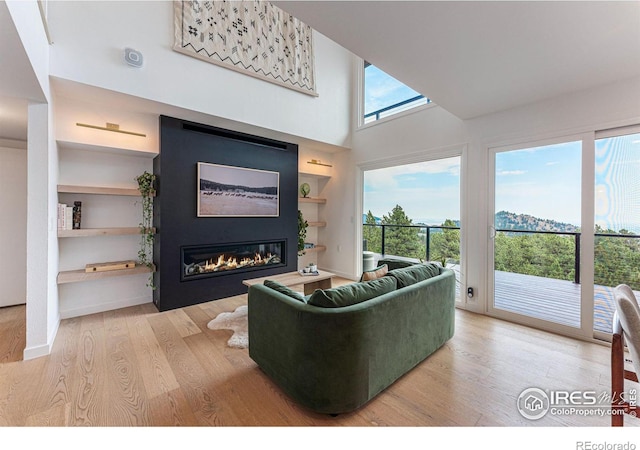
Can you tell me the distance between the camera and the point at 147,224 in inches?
142

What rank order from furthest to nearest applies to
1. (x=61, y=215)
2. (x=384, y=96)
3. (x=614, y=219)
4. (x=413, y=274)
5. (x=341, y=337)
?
1. (x=384, y=96)
2. (x=61, y=215)
3. (x=614, y=219)
4. (x=413, y=274)
5. (x=341, y=337)

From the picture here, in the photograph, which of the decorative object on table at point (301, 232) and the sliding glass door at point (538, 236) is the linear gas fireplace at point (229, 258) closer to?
the decorative object on table at point (301, 232)

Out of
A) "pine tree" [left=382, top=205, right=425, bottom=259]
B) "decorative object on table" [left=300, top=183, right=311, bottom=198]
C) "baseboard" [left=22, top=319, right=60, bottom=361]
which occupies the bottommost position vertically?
"baseboard" [left=22, top=319, right=60, bottom=361]

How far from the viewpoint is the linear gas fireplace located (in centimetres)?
362

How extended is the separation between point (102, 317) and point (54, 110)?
2364 mm

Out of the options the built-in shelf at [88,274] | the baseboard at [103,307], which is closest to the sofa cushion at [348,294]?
the built-in shelf at [88,274]

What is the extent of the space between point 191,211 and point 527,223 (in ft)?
13.6

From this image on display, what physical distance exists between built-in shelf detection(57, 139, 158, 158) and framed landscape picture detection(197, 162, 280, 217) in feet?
2.12

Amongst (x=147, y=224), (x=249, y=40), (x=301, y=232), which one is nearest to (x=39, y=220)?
(x=147, y=224)

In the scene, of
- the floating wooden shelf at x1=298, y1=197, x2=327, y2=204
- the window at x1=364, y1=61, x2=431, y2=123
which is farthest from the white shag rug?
the window at x1=364, y1=61, x2=431, y2=123

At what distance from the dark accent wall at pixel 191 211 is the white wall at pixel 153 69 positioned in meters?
0.39

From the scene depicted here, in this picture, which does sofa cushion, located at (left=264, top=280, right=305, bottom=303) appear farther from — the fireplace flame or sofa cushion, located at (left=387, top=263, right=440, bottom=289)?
the fireplace flame

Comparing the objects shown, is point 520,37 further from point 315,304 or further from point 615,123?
point 315,304

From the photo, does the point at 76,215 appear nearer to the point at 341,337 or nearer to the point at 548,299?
the point at 341,337
